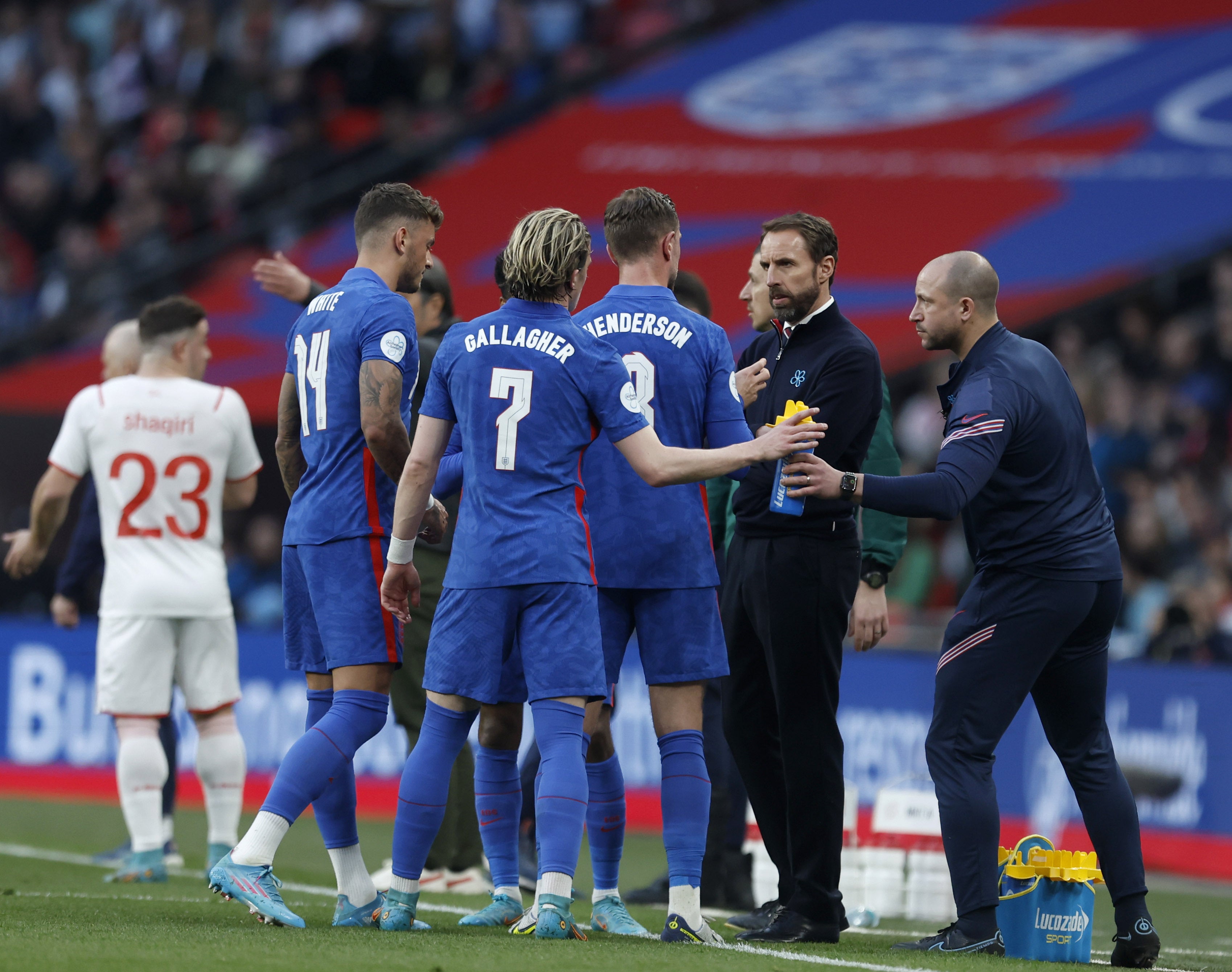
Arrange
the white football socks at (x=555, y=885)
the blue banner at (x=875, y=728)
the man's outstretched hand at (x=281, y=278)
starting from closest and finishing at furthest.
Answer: the white football socks at (x=555, y=885)
the man's outstretched hand at (x=281, y=278)
the blue banner at (x=875, y=728)

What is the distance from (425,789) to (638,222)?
204 centimetres

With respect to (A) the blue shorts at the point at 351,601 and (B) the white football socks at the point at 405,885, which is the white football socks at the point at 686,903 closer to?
(B) the white football socks at the point at 405,885

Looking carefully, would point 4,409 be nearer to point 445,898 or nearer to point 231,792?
point 231,792

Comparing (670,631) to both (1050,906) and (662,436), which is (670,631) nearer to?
(662,436)

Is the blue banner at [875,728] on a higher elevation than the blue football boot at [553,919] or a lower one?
higher

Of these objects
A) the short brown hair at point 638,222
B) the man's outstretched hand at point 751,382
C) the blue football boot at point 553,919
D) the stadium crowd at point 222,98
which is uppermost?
the stadium crowd at point 222,98

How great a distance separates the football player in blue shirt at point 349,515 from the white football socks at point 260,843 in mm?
54

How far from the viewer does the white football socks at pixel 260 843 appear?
552 centimetres

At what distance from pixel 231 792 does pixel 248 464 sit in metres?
1.52

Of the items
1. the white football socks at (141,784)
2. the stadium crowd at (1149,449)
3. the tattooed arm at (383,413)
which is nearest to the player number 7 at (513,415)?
the tattooed arm at (383,413)

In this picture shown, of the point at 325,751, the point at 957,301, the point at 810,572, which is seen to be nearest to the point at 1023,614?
the point at 810,572

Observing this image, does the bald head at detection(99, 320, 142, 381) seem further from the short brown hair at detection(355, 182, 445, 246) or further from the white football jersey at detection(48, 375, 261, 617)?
the short brown hair at detection(355, 182, 445, 246)

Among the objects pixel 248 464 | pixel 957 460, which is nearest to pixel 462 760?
pixel 248 464

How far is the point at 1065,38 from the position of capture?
21.8 m
